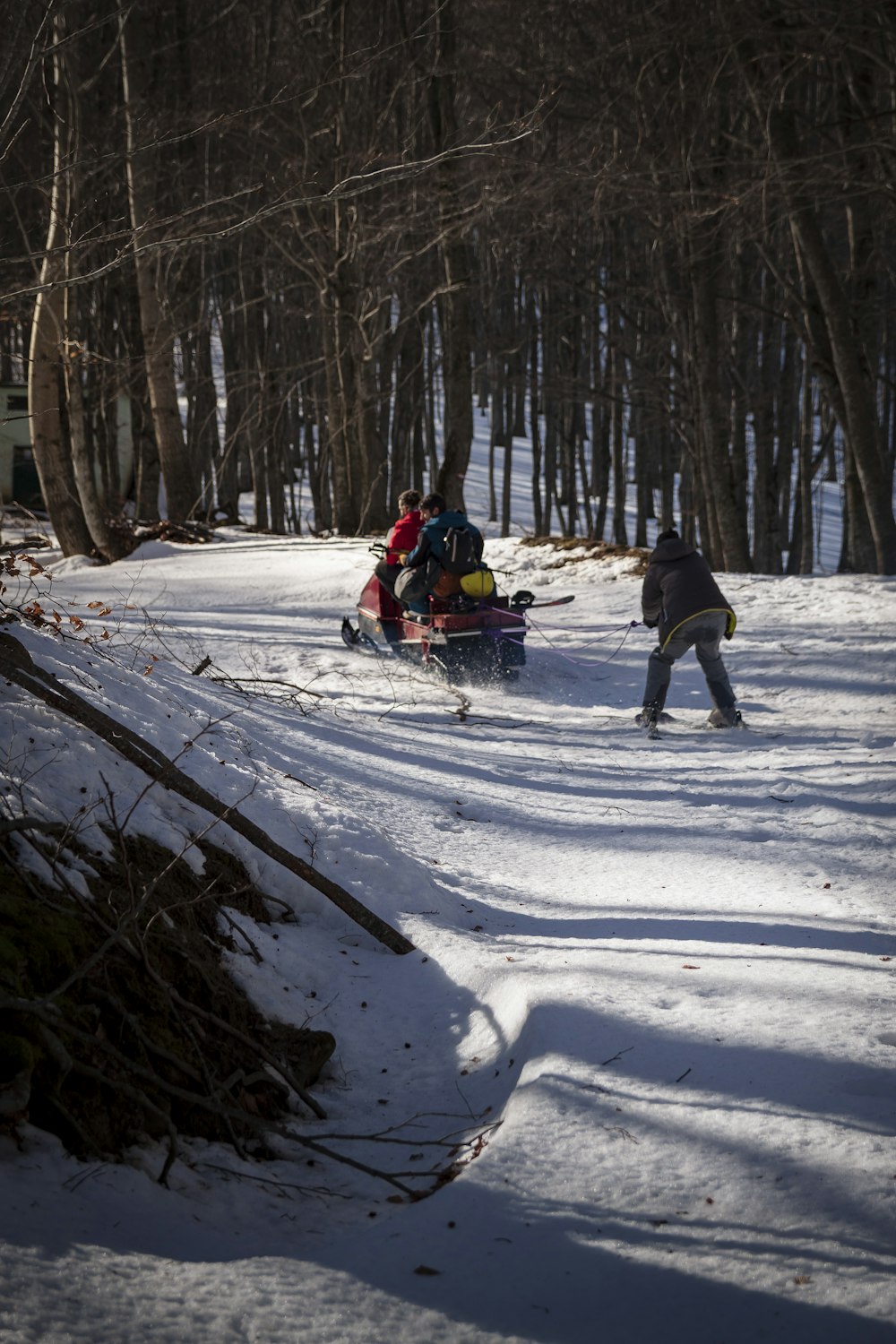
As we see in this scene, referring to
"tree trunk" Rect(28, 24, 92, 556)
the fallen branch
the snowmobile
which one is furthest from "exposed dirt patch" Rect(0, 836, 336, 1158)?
"tree trunk" Rect(28, 24, 92, 556)

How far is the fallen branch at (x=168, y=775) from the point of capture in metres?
4.40

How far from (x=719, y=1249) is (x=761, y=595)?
10392 millimetres

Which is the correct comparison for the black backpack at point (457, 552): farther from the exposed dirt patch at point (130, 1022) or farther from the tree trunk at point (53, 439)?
the exposed dirt patch at point (130, 1022)

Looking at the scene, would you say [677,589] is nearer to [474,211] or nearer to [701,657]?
[701,657]

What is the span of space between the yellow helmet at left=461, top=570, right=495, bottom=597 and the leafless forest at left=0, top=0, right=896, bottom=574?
11.4 ft

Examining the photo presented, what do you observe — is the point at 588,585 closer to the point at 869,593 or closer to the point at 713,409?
the point at 869,593

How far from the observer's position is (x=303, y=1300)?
2.39 metres

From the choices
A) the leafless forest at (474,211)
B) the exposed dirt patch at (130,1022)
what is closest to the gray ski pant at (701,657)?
the leafless forest at (474,211)

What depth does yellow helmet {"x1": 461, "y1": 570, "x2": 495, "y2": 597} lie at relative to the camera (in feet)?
33.5

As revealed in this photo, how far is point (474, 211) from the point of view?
1536cm

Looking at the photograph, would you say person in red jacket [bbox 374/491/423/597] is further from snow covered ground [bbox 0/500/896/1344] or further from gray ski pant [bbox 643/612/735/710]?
gray ski pant [bbox 643/612/735/710]

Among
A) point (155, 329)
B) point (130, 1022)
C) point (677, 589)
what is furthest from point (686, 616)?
point (155, 329)

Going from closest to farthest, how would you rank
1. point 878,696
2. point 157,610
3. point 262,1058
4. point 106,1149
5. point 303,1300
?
point 303,1300
point 106,1149
point 262,1058
point 878,696
point 157,610

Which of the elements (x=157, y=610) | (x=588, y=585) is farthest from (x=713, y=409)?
(x=157, y=610)
